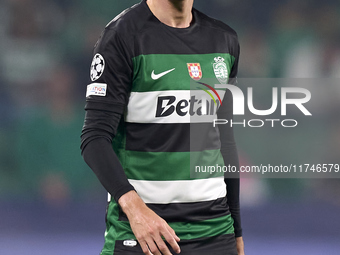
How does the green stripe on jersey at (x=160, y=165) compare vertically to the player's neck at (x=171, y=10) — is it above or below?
below

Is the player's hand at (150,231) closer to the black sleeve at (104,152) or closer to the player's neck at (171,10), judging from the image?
the black sleeve at (104,152)

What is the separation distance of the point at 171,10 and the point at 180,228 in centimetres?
73

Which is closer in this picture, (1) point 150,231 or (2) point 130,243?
(1) point 150,231

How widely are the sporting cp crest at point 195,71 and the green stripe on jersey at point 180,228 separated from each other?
0.48 meters

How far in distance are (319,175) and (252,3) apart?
1992 millimetres

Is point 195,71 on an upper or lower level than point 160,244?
upper

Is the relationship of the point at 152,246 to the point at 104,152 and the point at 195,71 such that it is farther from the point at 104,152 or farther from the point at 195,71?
the point at 195,71

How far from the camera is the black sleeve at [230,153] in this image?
2.14 meters

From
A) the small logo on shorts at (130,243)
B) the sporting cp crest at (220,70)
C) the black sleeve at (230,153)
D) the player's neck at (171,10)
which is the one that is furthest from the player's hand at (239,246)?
the player's neck at (171,10)

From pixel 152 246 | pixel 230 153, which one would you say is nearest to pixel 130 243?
pixel 152 246

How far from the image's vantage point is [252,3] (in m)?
6.18

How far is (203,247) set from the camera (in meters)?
1.91

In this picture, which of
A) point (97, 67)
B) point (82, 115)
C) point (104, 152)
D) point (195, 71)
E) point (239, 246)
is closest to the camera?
point (104, 152)

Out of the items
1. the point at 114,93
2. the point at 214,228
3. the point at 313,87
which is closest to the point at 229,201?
the point at 214,228
